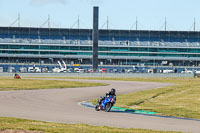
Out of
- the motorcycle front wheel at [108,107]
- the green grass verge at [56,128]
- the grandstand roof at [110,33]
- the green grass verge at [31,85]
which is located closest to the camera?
the green grass verge at [56,128]

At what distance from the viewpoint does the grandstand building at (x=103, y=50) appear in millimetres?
176375

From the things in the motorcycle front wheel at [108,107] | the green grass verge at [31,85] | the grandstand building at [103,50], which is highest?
the grandstand building at [103,50]

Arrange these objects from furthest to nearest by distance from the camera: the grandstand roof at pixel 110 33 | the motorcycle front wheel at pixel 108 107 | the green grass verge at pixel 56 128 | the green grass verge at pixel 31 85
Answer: the grandstand roof at pixel 110 33, the green grass verge at pixel 31 85, the motorcycle front wheel at pixel 108 107, the green grass verge at pixel 56 128

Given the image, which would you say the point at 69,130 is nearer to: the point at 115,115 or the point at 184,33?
the point at 115,115

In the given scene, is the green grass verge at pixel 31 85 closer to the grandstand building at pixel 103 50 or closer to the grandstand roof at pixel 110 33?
the grandstand building at pixel 103 50

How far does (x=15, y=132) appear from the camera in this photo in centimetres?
1816

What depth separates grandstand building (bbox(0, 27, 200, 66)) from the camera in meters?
176

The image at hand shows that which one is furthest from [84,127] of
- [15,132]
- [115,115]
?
[115,115]

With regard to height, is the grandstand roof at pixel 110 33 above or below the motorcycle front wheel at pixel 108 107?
above

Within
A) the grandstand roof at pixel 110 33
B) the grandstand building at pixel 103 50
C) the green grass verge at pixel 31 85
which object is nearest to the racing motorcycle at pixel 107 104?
the green grass verge at pixel 31 85

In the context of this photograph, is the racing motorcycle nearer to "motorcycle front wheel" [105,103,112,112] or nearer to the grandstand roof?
"motorcycle front wheel" [105,103,112,112]

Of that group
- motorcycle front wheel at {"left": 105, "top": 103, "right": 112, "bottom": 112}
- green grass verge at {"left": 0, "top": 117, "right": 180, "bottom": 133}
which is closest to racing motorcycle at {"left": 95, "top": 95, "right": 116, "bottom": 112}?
motorcycle front wheel at {"left": 105, "top": 103, "right": 112, "bottom": 112}

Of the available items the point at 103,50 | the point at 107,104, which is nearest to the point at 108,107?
the point at 107,104

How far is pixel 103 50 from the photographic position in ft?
584
